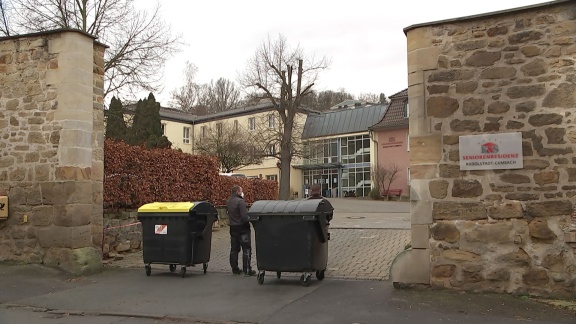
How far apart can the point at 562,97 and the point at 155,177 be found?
961cm

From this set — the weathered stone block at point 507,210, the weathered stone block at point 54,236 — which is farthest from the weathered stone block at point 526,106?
the weathered stone block at point 54,236

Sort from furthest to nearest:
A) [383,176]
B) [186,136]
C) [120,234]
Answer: [186,136]
[383,176]
[120,234]

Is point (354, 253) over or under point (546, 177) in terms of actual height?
under

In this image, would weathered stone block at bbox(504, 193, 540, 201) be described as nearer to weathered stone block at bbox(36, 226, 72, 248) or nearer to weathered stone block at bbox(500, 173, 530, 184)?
weathered stone block at bbox(500, 173, 530, 184)

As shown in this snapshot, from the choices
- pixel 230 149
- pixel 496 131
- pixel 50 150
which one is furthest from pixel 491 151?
pixel 230 149

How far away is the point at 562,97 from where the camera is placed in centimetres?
682

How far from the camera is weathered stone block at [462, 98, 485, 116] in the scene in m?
7.17

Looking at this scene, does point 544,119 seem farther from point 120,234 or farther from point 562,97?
point 120,234

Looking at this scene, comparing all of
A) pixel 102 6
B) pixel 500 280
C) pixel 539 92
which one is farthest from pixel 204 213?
pixel 102 6

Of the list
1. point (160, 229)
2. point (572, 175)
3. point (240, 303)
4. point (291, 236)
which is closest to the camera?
point (572, 175)

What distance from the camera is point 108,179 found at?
1138 cm

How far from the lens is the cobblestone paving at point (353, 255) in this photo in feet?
30.3

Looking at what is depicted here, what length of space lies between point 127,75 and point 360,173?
27.7 metres

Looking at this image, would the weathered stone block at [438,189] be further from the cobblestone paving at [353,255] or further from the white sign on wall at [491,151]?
the cobblestone paving at [353,255]
